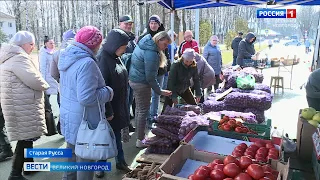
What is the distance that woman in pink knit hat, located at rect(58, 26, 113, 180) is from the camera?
2178mm

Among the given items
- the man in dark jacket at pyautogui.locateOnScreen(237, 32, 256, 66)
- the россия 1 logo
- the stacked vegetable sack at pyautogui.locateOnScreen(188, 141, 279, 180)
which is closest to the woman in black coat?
the stacked vegetable sack at pyautogui.locateOnScreen(188, 141, 279, 180)

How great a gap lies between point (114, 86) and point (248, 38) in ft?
21.1

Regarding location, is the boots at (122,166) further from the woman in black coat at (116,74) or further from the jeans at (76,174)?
the jeans at (76,174)

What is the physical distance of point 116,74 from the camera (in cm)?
286

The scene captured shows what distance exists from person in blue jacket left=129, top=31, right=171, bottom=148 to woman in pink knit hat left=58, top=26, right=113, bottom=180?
3.85 ft

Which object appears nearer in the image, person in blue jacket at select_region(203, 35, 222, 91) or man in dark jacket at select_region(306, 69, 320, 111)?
man in dark jacket at select_region(306, 69, 320, 111)

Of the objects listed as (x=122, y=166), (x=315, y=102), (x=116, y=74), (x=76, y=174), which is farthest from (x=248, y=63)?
(x=76, y=174)

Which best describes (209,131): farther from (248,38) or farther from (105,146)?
(248,38)

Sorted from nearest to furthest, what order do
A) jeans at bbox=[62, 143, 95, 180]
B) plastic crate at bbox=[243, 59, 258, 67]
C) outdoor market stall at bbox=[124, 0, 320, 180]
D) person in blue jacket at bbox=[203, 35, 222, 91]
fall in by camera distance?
outdoor market stall at bbox=[124, 0, 320, 180] → jeans at bbox=[62, 143, 95, 180] → person in blue jacket at bbox=[203, 35, 222, 91] → plastic crate at bbox=[243, 59, 258, 67]

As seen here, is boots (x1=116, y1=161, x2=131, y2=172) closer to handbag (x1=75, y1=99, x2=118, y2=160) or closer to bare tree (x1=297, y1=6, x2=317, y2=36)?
handbag (x1=75, y1=99, x2=118, y2=160)

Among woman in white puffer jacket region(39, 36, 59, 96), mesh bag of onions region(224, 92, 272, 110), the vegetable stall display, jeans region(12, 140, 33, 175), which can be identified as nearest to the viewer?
the vegetable stall display

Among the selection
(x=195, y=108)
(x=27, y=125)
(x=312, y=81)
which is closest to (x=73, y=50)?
(x=27, y=125)

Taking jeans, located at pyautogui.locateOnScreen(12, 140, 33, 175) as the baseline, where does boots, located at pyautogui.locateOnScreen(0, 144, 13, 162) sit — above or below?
below

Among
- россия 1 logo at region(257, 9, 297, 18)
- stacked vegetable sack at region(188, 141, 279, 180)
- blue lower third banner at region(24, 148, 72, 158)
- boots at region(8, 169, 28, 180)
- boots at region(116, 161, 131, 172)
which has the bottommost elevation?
boots at region(116, 161, 131, 172)
